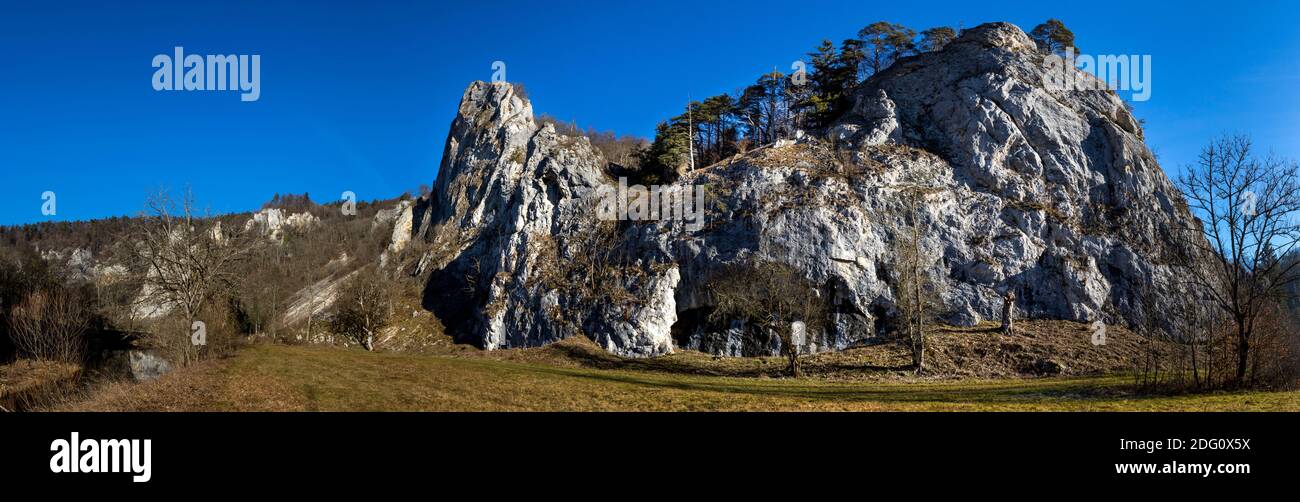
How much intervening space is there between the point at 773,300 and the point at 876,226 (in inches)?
597

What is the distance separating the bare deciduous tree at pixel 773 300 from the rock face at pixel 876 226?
895 millimetres

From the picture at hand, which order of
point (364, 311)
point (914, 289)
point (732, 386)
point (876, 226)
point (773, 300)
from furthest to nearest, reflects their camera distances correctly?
point (364, 311) < point (876, 226) < point (914, 289) < point (773, 300) < point (732, 386)

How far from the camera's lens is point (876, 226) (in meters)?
41.4

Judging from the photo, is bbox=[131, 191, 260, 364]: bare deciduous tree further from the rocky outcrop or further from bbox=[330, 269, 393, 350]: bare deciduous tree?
the rocky outcrop

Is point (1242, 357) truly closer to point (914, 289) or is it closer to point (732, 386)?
point (914, 289)

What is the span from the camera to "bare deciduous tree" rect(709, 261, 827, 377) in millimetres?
29453

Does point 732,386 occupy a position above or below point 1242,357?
below

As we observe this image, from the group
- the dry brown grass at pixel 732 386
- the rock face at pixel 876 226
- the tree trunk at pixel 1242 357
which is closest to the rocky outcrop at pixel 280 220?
the rock face at pixel 876 226

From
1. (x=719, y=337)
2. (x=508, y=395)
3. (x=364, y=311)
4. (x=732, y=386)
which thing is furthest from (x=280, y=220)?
(x=508, y=395)

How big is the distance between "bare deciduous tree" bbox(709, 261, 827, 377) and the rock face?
89cm

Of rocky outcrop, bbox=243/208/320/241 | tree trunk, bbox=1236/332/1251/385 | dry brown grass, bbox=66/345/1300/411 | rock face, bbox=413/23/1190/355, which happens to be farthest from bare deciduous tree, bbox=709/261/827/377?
rocky outcrop, bbox=243/208/320/241

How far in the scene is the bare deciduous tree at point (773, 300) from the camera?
2945cm
